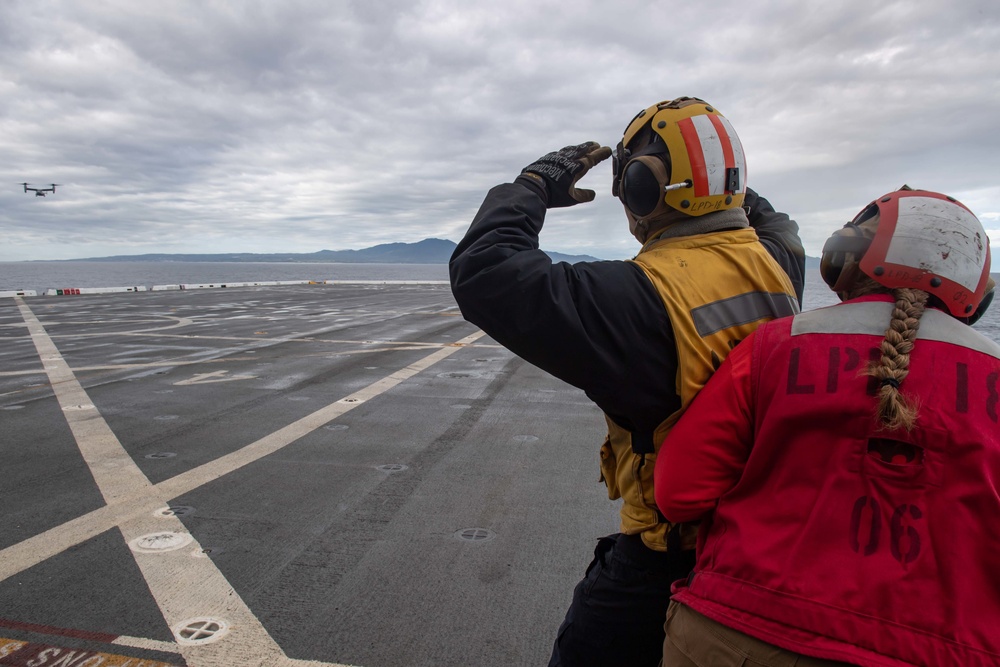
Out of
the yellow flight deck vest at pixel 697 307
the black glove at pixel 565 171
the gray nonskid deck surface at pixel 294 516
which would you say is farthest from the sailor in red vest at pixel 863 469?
the gray nonskid deck surface at pixel 294 516

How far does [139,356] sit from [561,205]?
11.8m

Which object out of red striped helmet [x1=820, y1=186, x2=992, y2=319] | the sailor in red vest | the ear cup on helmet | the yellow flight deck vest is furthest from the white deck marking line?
red striped helmet [x1=820, y1=186, x2=992, y2=319]

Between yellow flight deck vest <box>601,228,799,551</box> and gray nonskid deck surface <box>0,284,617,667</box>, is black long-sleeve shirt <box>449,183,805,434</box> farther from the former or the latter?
gray nonskid deck surface <box>0,284,617,667</box>

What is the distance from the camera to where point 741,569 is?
4.50ft

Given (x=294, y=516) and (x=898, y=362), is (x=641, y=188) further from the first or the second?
(x=294, y=516)

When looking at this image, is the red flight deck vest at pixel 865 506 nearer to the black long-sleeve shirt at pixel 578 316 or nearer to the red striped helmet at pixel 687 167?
the black long-sleeve shirt at pixel 578 316

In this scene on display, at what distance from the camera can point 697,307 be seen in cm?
163

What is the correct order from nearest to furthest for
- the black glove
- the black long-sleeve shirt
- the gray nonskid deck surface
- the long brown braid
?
the long brown braid → the black long-sleeve shirt → the black glove → the gray nonskid deck surface

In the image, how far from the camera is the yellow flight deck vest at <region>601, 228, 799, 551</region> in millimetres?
1605

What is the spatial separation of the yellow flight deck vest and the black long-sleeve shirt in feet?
0.14

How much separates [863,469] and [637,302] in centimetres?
63

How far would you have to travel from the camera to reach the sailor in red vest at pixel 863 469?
1180 mm

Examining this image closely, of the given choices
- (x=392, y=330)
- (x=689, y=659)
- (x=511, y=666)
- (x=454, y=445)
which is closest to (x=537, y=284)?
(x=689, y=659)

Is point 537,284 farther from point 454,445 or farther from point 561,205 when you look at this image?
point 454,445
